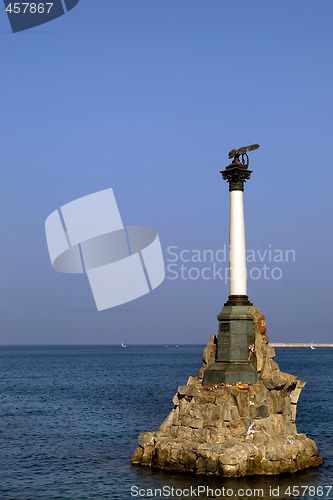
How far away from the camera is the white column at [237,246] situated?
3012cm

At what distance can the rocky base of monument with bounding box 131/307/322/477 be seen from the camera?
81.7ft

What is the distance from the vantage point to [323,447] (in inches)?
1281

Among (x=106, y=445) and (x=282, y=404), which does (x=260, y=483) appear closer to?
(x=282, y=404)

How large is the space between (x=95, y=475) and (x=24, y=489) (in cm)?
299

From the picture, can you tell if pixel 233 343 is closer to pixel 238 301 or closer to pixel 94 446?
pixel 238 301

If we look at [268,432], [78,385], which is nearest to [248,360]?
[268,432]

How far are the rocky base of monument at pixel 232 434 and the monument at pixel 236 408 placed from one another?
36mm

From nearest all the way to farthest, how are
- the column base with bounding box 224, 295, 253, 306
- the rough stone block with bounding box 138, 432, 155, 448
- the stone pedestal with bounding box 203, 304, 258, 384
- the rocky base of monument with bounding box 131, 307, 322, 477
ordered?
the rocky base of monument with bounding box 131, 307, 322, 477 < the rough stone block with bounding box 138, 432, 155, 448 < the stone pedestal with bounding box 203, 304, 258, 384 < the column base with bounding box 224, 295, 253, 306

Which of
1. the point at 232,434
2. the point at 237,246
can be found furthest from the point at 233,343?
the point at 232,434

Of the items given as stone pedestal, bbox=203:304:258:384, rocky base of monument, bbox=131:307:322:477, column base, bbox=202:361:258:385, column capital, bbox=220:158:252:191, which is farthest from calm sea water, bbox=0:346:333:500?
column capital, bbox=220:158:252:191

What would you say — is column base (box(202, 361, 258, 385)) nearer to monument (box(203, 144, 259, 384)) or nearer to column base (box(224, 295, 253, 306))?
monument (box(203, 144, 259, 384))

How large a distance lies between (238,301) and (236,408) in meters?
5.47

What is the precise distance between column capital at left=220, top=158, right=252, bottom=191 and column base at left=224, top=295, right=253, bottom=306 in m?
4.96

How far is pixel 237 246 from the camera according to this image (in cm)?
3012
